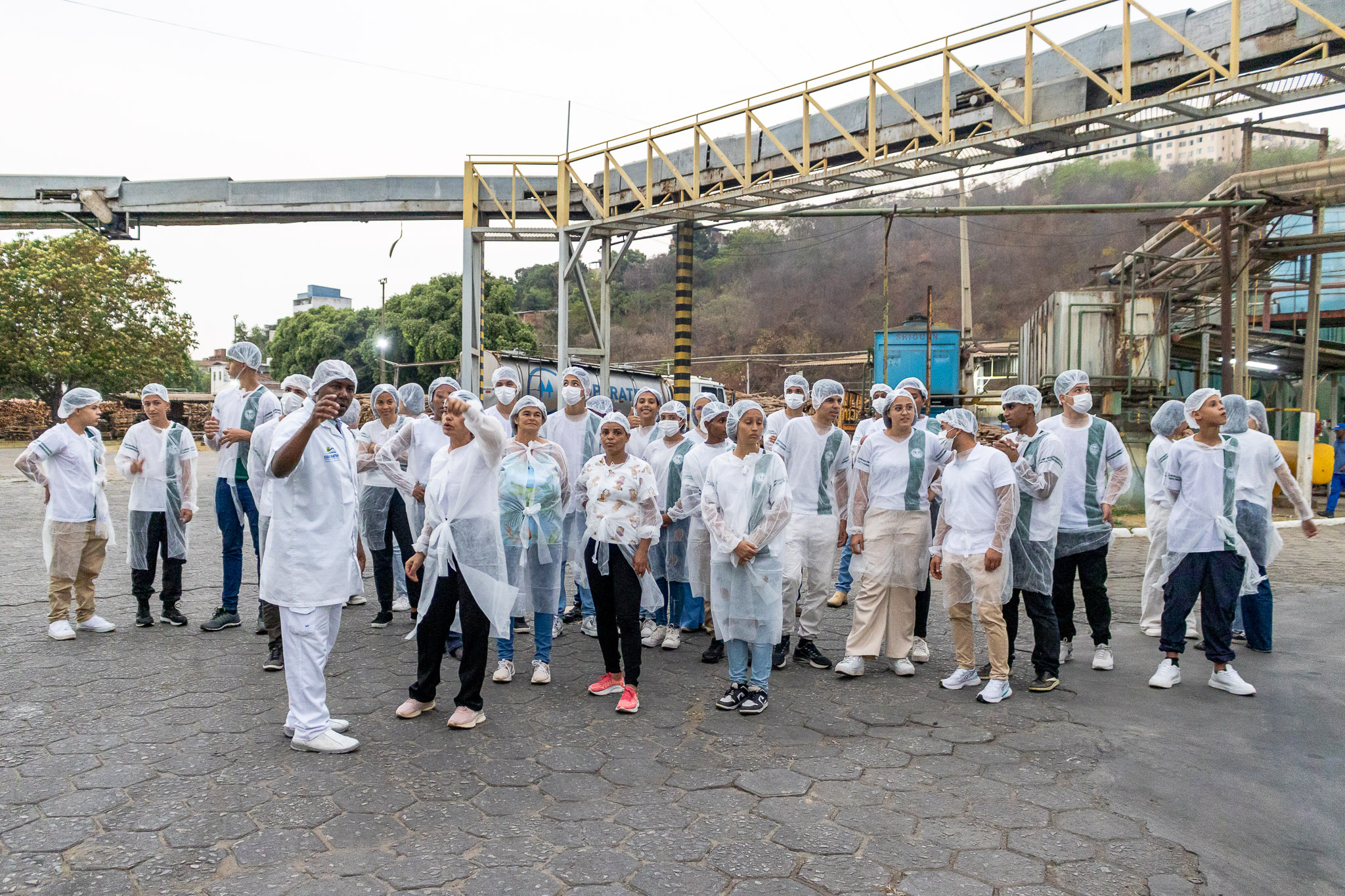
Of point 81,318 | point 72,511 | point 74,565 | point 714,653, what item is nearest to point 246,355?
point 72,511

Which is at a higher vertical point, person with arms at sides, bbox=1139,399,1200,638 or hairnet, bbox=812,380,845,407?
hairnet, bbox=812,380,845,407

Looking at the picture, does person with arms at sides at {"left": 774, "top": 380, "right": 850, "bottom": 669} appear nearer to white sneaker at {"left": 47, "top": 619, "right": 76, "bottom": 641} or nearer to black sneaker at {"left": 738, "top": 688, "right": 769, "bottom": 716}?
black sneaker at {"left": 738, "top": 688, "right": 769, "bottom": 716}

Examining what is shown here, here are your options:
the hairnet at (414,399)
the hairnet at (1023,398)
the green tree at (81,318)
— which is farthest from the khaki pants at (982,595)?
the green tree at (81,318)

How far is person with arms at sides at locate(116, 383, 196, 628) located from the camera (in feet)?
21.0

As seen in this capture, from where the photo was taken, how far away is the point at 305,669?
4.15 meters

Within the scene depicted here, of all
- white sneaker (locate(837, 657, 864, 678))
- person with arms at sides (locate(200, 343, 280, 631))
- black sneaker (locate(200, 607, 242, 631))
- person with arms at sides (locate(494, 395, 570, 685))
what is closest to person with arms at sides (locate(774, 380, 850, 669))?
white sneaker (locate(837, 657, 864, 678))

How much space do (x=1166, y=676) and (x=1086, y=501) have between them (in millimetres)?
1118

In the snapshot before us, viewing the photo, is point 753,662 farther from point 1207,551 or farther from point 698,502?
point 1207,551

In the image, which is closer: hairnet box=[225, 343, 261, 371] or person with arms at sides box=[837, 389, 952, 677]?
person with arms at sides box=[837, 389, 952, 677]

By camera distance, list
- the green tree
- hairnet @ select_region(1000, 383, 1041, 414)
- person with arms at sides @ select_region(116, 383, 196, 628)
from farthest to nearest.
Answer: the green tree, person with arms at sides @ select_region(116, 383, 196, 628), hairnet @ select_region(1000, 383, 1041, 414)

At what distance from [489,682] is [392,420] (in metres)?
2.69

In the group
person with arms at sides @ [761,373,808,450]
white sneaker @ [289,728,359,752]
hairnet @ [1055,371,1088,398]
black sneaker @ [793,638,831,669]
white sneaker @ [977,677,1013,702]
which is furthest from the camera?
person with arms at sides @ [761,373,808,450]

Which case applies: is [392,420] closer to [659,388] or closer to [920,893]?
[920,893]

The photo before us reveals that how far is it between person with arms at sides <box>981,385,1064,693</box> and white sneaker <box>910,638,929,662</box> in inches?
28.8
